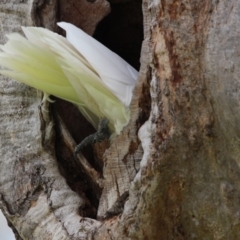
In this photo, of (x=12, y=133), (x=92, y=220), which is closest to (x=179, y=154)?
(x=92, y=220)

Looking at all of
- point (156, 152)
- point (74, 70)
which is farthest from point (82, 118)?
point (156, 152)

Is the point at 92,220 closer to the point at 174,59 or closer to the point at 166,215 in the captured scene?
the point at 166,215

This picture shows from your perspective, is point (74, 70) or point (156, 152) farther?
point (74, 70)

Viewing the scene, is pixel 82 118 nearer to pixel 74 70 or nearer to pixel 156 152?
pixel 74 70

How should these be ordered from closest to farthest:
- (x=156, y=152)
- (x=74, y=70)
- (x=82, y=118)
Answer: (x=156, y=152) < (x=74, y=70) < (x=82, y=118)

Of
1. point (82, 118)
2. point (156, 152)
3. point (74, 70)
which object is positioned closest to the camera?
point (156, 152)
